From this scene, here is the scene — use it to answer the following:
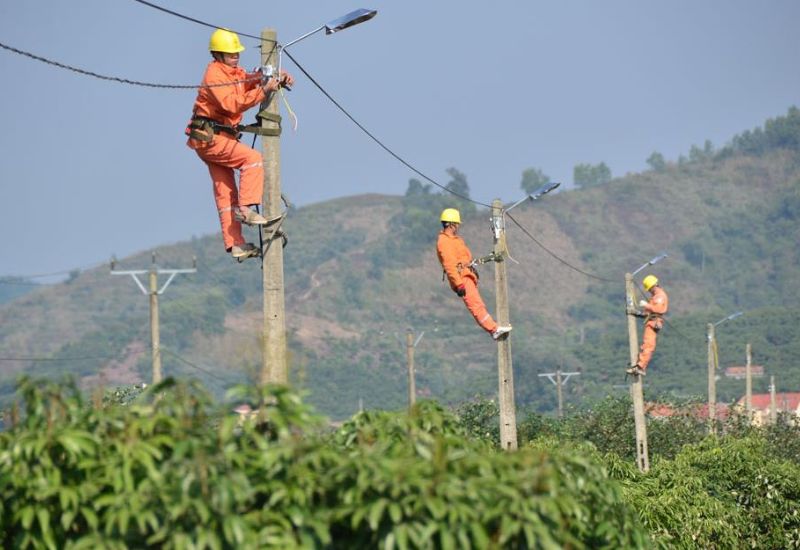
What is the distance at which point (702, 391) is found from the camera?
5807 inches

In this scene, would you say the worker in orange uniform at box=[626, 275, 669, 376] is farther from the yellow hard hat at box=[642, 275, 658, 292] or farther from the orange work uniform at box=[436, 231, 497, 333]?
the orange work uniform at box=[436, 231, 497, 333]

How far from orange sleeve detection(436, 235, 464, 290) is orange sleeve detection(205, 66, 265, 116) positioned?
30.9 feet

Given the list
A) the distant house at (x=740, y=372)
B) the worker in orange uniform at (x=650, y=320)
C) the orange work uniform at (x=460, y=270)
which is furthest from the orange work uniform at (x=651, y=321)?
the distant house at (x=740, y=372)

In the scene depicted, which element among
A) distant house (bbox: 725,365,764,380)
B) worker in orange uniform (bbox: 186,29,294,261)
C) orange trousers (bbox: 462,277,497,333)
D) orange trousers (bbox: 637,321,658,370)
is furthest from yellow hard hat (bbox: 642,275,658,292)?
distant house (bbox: 725,365,764,380)

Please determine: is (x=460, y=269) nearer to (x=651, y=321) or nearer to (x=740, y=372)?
(x=651, y=321)

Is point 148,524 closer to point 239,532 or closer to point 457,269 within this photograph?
point 239,532

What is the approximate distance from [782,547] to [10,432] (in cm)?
2026

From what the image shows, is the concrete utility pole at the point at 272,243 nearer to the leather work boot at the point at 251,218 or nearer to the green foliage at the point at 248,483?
the leather work boot at the point at 251,218

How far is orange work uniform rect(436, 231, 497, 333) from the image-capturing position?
85.3 ft

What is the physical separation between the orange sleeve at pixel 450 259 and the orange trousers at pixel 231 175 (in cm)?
866

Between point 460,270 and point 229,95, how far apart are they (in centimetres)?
980

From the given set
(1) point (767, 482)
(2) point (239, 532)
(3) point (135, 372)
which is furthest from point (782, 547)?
(3) point (135, 372)

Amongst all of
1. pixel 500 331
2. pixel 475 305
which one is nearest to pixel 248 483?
pixel 475 305

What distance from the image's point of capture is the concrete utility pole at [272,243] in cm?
1557
